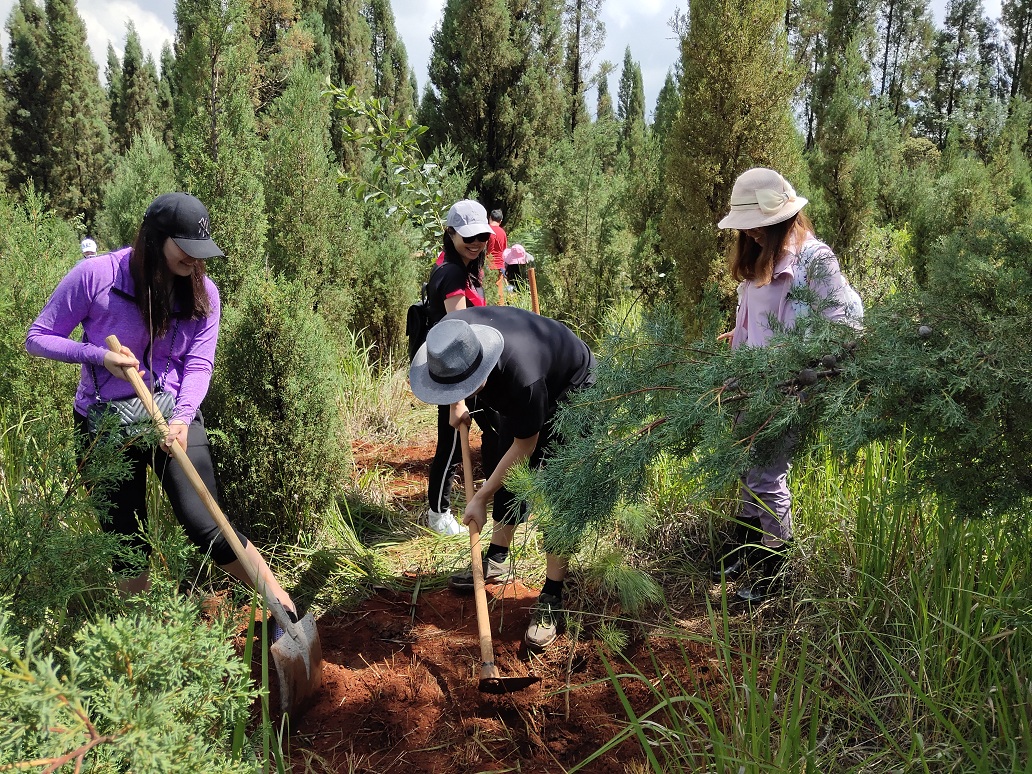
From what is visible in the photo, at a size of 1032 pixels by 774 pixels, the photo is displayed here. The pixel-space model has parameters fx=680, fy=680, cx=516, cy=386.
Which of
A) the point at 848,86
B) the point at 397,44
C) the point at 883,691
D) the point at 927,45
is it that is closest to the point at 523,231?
the point at 848,86

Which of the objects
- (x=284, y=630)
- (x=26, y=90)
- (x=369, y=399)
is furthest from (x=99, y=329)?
(x=26, y=90)

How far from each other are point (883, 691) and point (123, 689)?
210 centimetres

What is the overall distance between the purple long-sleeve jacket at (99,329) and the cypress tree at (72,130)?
14.4 meters

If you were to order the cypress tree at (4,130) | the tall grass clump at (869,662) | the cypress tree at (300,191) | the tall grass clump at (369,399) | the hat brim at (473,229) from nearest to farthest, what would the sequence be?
the tall grass clump at (869,662) < the hat brim at (473,229) < the cypress tree at (300,191) < the tall grass clump at (369,399) < the cypress tree at (4,130)

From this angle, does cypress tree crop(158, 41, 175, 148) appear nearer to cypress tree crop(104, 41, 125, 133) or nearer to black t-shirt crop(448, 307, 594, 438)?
cypress tree crop(104, 41, 125, 133)

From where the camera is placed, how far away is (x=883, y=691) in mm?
2123

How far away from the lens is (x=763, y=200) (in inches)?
96.5

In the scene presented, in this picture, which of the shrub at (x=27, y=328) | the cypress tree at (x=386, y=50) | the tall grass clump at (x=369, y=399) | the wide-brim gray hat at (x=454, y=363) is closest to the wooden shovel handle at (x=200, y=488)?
the wide-brim gray hat at (x=454, y=363)

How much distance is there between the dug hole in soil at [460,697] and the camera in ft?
7.07

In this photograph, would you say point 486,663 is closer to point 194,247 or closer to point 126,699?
point 126,699

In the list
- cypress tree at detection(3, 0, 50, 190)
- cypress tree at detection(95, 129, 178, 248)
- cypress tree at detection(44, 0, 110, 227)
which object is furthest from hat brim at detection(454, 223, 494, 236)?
cypress tree at detection(3, 0, 50, 190)

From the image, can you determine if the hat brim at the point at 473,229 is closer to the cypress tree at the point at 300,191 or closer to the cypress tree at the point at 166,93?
the cypress tree at the point at 300,191

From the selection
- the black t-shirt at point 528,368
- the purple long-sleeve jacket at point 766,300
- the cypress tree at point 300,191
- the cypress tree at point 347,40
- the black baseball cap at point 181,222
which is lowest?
the black t-shirt at point 528,368

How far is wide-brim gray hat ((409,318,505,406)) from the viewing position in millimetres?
2119
